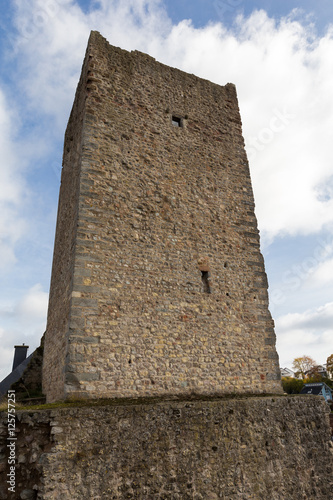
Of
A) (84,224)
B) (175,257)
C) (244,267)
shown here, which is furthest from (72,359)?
(244,267)

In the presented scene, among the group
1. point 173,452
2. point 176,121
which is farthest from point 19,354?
point 176,121

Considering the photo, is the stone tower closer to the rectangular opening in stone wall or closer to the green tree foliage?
the rectangular opening in stone wall

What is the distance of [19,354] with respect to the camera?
14312 millimetres

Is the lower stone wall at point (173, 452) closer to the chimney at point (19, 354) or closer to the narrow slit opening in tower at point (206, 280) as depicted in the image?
the narrow slit opening in tower at point (206, 280)

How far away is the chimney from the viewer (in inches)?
557

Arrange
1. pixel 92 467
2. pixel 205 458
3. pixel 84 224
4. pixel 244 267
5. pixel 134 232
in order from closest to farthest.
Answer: pixel 92 467, pixel 205 458, pixel 84 224, pixel 134 232, pixel 244 267

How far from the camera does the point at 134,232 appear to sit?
7.26 metres

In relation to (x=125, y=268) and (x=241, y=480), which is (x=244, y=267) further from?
(x=241, y=480)

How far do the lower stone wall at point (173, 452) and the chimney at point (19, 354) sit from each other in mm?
10469

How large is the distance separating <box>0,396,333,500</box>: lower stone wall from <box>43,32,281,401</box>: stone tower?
838 mm

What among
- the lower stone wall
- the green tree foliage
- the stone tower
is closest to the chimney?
the stone tower

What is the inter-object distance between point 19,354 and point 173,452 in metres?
11.1

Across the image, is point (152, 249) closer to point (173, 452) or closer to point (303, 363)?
point (173, 452)

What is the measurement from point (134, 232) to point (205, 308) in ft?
7.46
